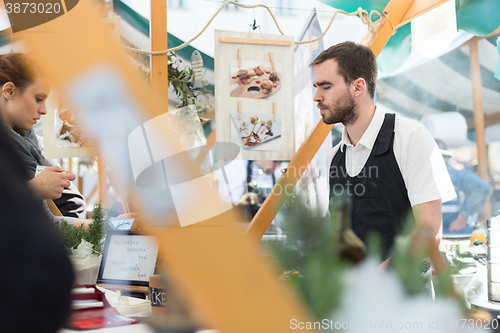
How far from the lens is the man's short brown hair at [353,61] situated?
4.91 ft

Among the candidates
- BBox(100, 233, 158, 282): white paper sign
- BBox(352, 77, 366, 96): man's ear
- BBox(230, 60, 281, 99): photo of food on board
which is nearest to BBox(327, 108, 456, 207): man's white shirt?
BBox(352, 77, 366, 96): man's ear

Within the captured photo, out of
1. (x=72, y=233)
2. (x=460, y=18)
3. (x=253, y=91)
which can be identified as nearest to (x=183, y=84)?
(x=253, y=91)

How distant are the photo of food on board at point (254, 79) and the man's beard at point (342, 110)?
0.41 meters

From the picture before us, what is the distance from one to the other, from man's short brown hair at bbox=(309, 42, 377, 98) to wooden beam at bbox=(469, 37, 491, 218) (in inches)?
128

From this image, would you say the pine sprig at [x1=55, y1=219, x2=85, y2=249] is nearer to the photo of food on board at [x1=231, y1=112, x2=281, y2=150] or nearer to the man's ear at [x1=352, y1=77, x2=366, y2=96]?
the photo of food on board at [x1=231, y1=112, x2=281, y2=150]

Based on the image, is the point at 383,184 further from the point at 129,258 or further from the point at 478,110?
the point at 478,110

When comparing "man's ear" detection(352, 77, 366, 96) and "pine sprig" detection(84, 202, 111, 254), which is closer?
"pine sprig" detection(84, 202, 111, 254)

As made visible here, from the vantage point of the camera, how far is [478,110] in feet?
13.6

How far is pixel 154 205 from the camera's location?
353mm

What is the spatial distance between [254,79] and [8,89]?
104 centimetres

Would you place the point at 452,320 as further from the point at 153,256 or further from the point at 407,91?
the point at 407,91

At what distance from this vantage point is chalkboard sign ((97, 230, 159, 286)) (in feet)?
3.56

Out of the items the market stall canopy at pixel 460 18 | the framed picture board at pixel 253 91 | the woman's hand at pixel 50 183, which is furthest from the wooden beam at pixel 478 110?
the woman's hand at pixel 50 183

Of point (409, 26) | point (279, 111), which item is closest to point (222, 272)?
point (279, 111)
